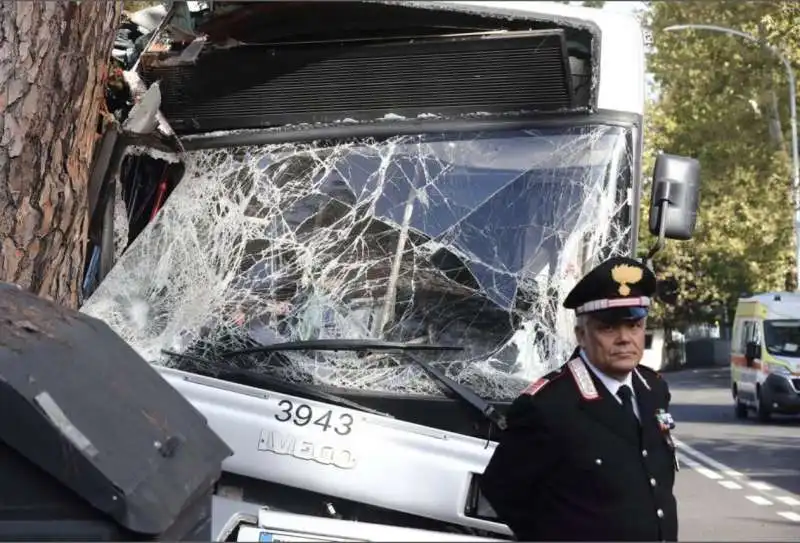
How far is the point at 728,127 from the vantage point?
36469 mm

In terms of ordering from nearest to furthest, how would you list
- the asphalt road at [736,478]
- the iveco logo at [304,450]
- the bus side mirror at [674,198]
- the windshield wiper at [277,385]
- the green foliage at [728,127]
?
1. the iveco logo at [304,450]
2. the windshield wiper at [277,385]
3. the bus side mirror at [674,198]
4. the asphalt road at [736,478]
5. the green foliage at [728,127]

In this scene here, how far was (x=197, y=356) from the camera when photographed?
455 centimetres

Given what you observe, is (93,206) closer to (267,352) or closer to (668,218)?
(267,352)

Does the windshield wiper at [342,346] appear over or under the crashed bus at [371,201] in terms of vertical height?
under

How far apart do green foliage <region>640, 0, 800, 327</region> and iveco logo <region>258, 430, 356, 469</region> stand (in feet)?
90.4

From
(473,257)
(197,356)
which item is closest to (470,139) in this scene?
(473,257)

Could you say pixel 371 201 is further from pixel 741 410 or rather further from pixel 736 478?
pixel 741 410

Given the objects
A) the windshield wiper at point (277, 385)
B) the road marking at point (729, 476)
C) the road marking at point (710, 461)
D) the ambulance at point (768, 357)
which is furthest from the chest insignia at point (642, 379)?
the ambulance at point (768, 357)

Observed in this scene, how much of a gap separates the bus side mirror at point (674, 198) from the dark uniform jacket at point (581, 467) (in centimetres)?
158

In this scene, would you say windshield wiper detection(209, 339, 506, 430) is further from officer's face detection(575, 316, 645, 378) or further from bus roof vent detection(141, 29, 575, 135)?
officer's face detection(575, 316, 645, 378)

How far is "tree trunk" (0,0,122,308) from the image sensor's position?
15.7 ft

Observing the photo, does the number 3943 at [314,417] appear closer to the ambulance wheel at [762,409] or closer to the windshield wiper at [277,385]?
the windshield wiper at [277,385]

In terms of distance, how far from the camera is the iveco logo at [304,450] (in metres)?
4.17

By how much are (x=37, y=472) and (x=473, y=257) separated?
7.24 ft
